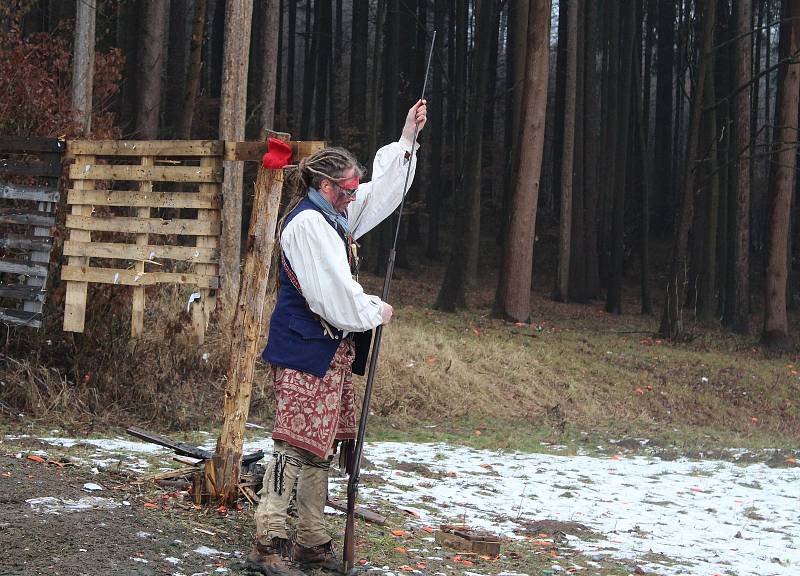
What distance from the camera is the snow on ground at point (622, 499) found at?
674 cm

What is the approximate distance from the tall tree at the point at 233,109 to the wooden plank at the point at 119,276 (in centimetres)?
337

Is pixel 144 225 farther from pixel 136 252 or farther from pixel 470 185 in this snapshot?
pixel 470 185

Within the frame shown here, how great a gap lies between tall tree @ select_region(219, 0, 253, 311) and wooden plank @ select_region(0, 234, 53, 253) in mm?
3607

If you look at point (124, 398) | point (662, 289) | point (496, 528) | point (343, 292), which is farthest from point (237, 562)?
point (662, 289)

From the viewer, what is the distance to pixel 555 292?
83.5 ft

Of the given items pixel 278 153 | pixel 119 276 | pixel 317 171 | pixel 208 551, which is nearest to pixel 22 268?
pixel 119 276

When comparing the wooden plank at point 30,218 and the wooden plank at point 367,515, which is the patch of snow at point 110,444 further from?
the wooden plank at point 367,515

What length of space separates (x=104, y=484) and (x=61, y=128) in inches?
167

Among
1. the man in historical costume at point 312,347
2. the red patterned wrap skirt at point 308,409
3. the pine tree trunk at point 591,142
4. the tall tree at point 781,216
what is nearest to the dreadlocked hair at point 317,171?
the man in historical costume at point 312,347

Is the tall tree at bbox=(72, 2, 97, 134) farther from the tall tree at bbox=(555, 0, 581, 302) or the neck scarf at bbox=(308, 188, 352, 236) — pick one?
the tall tree at bbox=(555, 0, 581, 302)

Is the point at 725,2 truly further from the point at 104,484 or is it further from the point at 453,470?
the point at 104,484

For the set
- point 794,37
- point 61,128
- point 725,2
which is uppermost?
point 725,2

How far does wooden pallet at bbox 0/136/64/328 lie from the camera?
27.7ft

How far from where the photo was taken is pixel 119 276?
8.56 meters
